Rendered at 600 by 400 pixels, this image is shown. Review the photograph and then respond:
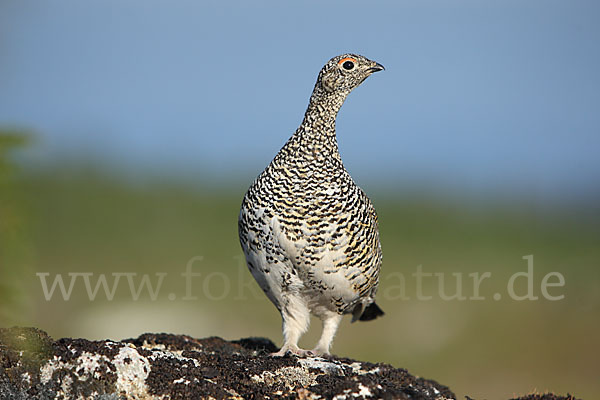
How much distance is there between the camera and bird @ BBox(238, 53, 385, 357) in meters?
5.92

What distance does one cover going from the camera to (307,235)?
5871 mm

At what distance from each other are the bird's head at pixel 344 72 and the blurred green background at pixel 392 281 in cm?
283

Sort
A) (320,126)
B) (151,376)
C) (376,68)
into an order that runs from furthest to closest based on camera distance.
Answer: (376,68)
(320,126)
(151,376)

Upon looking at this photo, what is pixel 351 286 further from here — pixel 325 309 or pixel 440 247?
pixel 440 247

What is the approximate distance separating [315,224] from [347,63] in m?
1.83

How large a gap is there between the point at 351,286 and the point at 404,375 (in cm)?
109

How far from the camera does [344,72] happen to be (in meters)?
6.66

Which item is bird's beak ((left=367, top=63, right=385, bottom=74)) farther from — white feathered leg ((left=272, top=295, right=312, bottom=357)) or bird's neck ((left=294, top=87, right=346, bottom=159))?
white feathered leg ((left=272, top=295, right=312, bottom=357))

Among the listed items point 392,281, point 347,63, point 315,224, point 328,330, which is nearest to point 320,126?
point 347,63

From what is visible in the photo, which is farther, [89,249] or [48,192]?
[48,192]

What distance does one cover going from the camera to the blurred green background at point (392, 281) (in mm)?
14969

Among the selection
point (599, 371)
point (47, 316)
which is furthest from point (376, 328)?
point (47, 316)

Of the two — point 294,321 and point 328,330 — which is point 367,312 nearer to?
point 328,330

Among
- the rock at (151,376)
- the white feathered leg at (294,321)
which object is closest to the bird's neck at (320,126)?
the white feathered leg at (294,321)
